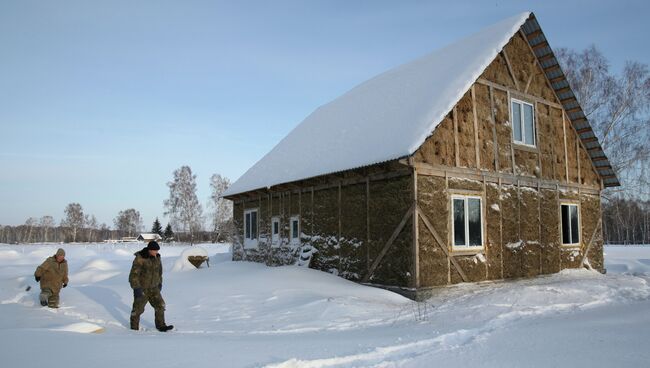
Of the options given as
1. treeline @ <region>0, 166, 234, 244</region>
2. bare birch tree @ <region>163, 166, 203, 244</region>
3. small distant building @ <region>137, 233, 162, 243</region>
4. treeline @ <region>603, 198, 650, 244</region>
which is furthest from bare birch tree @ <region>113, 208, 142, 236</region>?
treeline @ <region>603, 198, 650, 244</region>

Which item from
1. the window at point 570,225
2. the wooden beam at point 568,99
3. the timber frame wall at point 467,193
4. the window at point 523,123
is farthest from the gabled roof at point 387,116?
the window at point 570,225

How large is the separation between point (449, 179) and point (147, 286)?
7723mm

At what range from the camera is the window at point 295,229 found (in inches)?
607

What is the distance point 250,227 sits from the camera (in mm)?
18719

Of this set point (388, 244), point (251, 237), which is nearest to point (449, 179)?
point (388, 244)

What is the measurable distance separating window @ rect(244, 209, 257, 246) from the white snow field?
153 inches

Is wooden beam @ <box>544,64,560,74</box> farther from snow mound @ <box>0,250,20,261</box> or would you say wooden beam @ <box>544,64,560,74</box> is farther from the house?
snow mound @ <box>0,250,20,261</box>

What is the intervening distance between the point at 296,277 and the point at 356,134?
15.4ft

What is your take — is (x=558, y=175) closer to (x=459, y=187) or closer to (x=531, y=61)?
(x=531, y=61)

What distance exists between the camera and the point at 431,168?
38.3ft

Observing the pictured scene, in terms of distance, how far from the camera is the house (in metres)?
11.6

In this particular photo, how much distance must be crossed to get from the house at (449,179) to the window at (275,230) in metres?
0.04

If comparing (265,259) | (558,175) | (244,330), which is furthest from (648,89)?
(244,330)

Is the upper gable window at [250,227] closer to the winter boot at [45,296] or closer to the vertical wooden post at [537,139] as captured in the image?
the winter boot at [45,296]
